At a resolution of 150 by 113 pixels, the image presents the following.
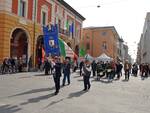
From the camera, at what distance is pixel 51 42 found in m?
18.8

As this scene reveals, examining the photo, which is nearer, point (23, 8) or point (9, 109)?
point (9, 109)

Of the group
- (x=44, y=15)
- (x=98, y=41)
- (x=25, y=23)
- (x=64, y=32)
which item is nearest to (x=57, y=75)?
(x=25, y=23)

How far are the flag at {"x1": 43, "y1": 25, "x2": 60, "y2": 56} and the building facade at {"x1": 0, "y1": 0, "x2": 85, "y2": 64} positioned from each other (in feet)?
39.3

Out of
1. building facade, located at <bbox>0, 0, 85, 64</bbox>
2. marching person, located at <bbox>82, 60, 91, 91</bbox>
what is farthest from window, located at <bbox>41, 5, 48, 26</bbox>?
marching person, located at <bbox>82, 60, 91, 91</bbox>

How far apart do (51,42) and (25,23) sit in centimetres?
1723

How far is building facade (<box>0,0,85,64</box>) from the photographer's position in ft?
104

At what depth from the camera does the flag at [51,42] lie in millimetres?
18047

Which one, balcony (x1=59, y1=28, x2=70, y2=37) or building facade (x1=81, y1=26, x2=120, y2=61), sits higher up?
building facade (x1=81, y1=26, x2=120, y2=61)

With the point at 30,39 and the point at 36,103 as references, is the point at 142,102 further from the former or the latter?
the point at 30,39

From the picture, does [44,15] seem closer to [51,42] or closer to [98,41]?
[51,42]

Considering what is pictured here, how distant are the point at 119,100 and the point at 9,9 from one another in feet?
67.6

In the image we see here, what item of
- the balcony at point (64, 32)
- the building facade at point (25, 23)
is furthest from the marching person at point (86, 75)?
the balcony at point (64, 32)

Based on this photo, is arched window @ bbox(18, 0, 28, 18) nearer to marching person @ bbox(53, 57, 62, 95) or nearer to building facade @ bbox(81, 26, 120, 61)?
marching person @ bbox(53, 57, 62, 95)

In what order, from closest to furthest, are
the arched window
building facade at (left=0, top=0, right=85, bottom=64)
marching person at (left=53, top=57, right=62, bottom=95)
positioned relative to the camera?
marching person at (left=53, top=57, right=62, bottom=95) → building facade at (left=0, top=0, right=85, bottom=64) → the arched window
